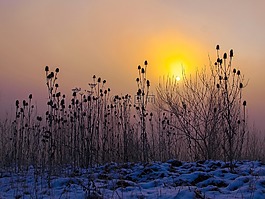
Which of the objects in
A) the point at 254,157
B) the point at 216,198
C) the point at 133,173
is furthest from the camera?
the point at 254,157

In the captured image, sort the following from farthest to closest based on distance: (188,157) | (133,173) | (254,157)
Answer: (254,157) → (188,157) → (133,173)

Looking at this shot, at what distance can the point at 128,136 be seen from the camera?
1002 centimetres

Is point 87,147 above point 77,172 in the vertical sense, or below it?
above

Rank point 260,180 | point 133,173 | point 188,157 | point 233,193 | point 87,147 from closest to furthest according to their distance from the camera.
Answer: point 233,193, point 260,180, point 133,173, point 87,147, point 188,157

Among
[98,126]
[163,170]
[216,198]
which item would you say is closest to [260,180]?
[216,198]

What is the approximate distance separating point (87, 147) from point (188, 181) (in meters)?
4.06

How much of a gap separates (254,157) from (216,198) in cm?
1027

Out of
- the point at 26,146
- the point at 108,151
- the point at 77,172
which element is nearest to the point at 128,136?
the point at 108,151

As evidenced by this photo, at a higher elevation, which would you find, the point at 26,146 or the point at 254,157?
the point at 26,146

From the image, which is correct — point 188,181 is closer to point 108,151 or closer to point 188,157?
point 108,151

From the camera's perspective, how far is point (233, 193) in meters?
4.25

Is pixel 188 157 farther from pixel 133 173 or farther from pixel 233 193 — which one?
pixel 233 193

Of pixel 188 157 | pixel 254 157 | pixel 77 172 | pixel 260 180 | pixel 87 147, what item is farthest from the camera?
pixel 254 157

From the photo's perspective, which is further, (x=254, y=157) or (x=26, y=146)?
(x=254, y=157)
